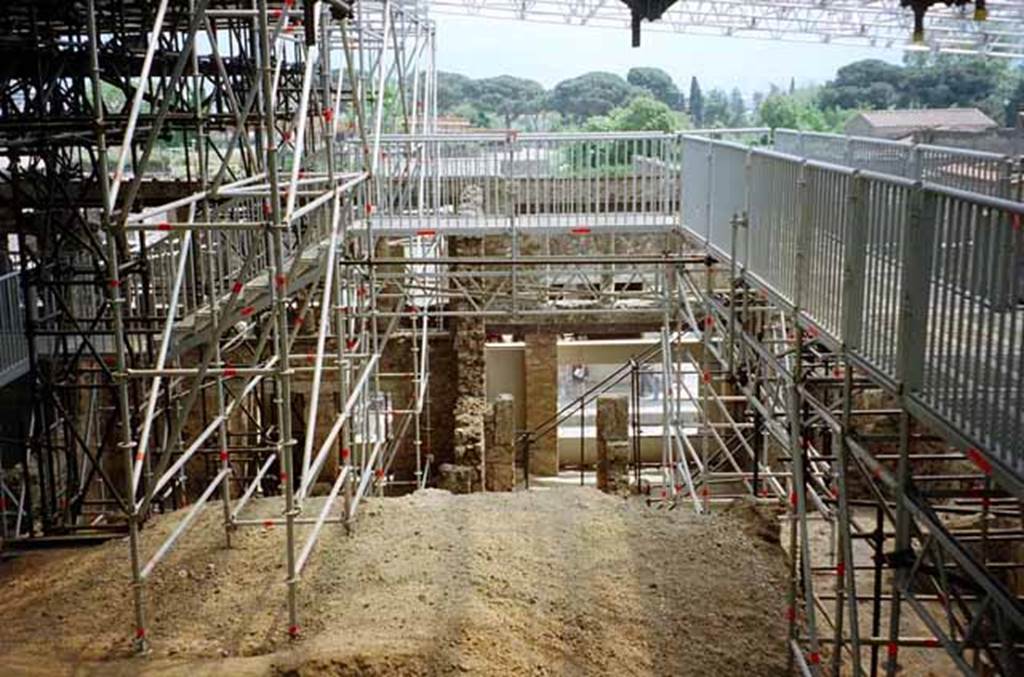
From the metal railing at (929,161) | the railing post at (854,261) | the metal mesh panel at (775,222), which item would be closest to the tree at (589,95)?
the metal railing at (929,161)

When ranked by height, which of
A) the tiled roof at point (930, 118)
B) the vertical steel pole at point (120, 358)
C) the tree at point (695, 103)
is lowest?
the vertical steel pole at point (120, 358)

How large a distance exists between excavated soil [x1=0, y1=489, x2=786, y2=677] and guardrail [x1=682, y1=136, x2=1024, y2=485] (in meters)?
2.52

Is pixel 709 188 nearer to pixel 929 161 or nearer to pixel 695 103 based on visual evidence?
pixel 929 161

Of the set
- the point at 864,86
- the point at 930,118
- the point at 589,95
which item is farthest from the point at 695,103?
the point at 930,118

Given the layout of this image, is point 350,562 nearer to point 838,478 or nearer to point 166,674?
point 166,674

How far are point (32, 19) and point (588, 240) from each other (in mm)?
11821

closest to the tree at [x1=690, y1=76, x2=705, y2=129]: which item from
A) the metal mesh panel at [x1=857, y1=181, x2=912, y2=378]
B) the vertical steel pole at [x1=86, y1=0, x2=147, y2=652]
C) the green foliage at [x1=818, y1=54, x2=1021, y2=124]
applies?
the green foliage at [x1=818, y1=54, x2=1021, y2=124]

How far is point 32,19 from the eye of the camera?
12.0 meters

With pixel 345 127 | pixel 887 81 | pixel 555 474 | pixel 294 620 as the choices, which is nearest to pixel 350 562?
pixel 294 620

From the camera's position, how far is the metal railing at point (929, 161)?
31.6 ft

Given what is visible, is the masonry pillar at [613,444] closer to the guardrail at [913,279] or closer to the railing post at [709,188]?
the railing post at [709,188]

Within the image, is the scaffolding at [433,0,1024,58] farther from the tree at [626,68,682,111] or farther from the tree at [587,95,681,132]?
the tree at [626,68,682,111]

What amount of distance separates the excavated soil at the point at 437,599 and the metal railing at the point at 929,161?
385cm

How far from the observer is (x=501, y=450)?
17.5 meters
